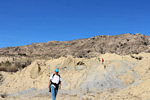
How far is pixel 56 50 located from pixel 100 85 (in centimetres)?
6083

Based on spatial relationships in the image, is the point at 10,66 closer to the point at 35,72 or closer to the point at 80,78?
the point at 35,72

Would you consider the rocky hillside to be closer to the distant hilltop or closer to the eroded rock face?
the eroded rock face

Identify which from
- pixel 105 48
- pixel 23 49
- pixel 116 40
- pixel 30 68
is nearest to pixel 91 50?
pixel 105 48

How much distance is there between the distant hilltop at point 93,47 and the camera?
53656 millimetres

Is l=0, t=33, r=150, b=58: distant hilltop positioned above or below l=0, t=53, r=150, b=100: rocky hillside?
above

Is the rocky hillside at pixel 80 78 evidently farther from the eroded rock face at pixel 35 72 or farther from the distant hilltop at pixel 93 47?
the distant hilltop at pixel 93 47

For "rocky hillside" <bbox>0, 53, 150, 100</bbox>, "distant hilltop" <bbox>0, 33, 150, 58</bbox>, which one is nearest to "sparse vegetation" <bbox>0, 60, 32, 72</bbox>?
"rocky hillside" <bbox>0, 53, 150, 100</bbox>

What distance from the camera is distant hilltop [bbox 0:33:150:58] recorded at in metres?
53.7

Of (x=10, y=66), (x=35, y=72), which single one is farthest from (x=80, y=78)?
(x=10, y=66)

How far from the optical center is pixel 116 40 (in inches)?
2419

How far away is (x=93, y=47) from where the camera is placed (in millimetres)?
61781

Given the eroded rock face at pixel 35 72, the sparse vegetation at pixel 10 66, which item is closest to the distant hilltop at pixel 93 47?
the sparse vegetation at pixel 10 66

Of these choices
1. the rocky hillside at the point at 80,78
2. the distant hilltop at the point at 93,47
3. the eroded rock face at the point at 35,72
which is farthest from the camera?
the distant hilltop at the point at 93,47

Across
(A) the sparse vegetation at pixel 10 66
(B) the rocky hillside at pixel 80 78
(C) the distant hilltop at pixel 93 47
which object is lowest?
A: (B) the rocky hillside at pixel 80 78
